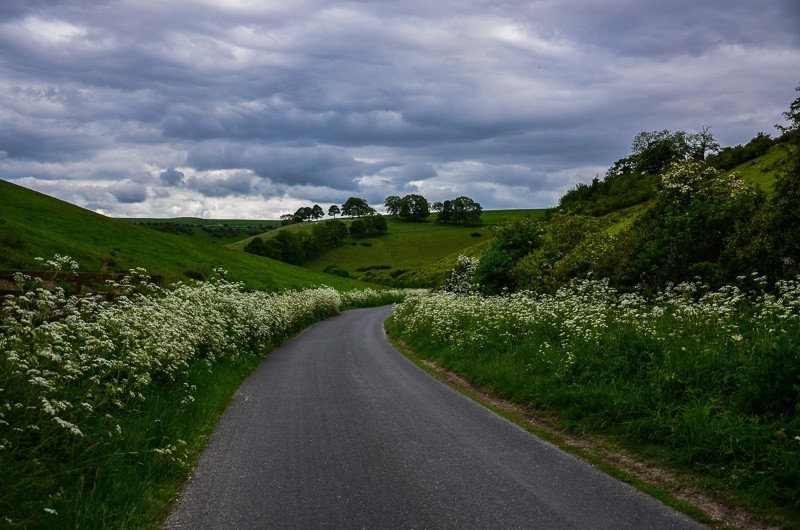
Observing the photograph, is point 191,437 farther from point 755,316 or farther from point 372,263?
point 372,263

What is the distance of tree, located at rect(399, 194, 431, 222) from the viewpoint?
580 feet

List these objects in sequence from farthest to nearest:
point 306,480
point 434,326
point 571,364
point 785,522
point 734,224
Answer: point 434,326 < point 734,224 < point 571,364 < point 306,480 < point 785,522

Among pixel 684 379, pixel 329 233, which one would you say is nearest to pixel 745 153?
pixel 684 379

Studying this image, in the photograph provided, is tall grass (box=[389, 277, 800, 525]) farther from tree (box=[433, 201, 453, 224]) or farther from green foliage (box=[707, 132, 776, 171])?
tree (box=[433, 201, 453, 224])

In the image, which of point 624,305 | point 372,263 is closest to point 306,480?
point 624,305

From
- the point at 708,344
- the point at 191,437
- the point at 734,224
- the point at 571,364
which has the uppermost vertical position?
the point at 734,224

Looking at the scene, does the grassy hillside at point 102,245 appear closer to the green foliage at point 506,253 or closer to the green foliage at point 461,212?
the green foliage at point 506,253

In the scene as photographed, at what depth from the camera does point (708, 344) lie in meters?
9.73

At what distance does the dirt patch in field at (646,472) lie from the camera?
5.92 metres

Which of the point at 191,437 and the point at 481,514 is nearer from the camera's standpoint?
A: the point at 481,514

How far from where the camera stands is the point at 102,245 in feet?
155

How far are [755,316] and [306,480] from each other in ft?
29.2

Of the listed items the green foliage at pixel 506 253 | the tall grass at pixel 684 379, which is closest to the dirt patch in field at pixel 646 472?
the tall grass at pixel 684 379

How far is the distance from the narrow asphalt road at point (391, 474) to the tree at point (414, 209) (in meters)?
166
